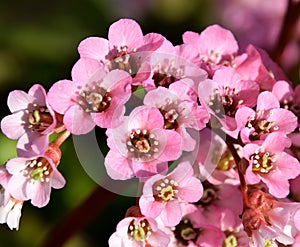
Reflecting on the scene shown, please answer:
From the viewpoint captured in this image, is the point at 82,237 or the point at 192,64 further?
the point at 82,237

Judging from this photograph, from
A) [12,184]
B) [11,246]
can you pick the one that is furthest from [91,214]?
[11,246]

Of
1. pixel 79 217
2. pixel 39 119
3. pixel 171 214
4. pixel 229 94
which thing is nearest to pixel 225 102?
pixel 229 94

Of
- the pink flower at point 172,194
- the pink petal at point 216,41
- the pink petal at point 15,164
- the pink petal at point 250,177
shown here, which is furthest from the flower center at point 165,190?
the pink petal at point 216,41

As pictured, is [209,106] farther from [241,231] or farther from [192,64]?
[241,231]

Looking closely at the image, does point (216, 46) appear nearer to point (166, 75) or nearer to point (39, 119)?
point (166, 75)

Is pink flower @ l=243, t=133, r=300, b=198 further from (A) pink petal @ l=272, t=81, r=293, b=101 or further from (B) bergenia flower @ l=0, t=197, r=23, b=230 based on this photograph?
(B) bergenia flower @ l=0, t=197, r=23, b=230

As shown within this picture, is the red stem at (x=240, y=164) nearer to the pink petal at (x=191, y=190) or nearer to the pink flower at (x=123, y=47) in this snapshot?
the pink petal at (x=191, y=190)

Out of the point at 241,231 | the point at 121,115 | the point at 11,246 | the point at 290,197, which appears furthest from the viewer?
the point at 11,246
